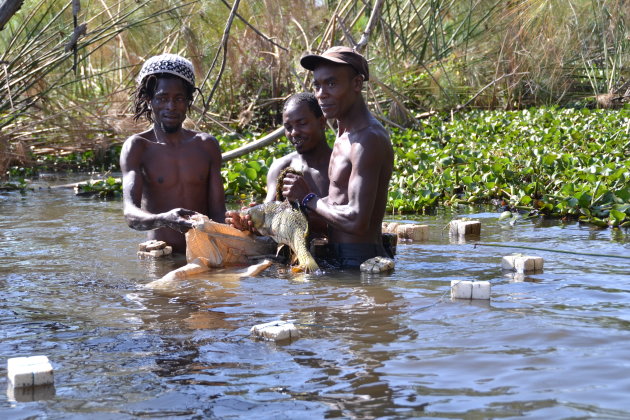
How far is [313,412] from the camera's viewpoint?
2.58 meters

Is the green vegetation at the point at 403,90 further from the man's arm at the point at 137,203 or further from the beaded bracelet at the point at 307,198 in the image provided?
the beaded bracelet at the point at 307,198

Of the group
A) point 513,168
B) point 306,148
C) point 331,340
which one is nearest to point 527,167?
point 513,168

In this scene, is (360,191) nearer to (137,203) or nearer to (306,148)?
(306,148)

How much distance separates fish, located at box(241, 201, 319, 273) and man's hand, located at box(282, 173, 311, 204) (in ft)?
0.17

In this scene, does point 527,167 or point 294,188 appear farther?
point 527,167

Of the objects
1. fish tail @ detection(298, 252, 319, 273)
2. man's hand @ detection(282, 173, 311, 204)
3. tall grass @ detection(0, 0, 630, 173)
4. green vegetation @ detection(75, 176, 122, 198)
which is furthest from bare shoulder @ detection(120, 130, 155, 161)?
tall grass @ detection(0, 0, 630, 173)

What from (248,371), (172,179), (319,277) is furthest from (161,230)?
(248,371)

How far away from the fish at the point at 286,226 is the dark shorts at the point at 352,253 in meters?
0.22

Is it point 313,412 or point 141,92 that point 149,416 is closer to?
point 313,412

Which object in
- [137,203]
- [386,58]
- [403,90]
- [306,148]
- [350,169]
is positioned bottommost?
[137,203]

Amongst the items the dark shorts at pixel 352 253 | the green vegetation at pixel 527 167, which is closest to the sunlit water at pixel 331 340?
the dark shorts at pixel 352 253

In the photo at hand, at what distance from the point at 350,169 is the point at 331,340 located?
5.27ft

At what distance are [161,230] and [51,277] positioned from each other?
0.91 m

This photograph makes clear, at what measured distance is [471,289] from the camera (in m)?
3.93
